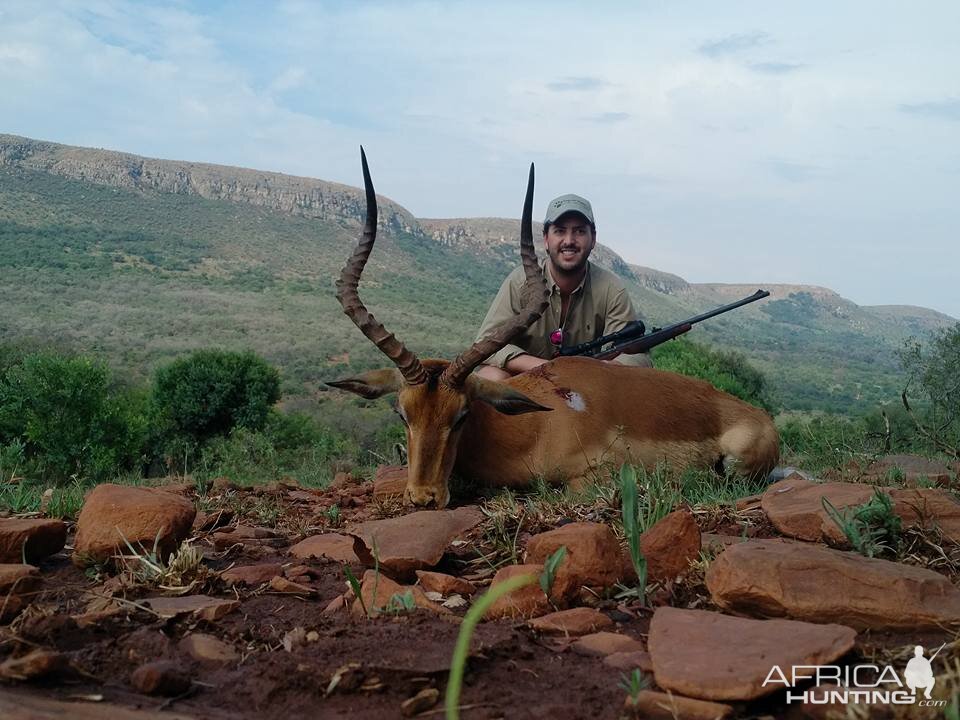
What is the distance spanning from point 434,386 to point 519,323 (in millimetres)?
762

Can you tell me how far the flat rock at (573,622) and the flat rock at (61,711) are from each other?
3.86 feet

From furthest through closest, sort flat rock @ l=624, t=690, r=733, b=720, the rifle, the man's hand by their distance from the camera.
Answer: the rifle → the man's hand → flat rock @ l=624, t=690, r=733, b=720

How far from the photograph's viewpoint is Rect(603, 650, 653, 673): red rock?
8.20 ft

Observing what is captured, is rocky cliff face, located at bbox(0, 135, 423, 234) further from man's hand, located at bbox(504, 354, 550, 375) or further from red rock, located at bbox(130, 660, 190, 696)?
red rock, located at bbox(130, 660, 190, 696)

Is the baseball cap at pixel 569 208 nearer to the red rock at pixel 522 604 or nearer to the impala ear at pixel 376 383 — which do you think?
→ the impala ear at pixel 376 383

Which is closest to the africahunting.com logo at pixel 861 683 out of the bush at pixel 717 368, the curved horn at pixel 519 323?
the curved horn at pixel 519 323

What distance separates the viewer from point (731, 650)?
7.77 feet

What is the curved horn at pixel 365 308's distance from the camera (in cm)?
599

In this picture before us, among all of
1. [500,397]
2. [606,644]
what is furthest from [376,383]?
[606,644]

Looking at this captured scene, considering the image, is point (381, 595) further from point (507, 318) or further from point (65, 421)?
point (65, 421)

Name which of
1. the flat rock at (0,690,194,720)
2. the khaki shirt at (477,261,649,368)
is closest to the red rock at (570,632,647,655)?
the flat rock at (0,690,194,720)

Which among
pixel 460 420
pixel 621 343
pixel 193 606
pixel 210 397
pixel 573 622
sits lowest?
pixel 210 397

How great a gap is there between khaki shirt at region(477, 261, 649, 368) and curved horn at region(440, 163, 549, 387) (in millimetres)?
2014

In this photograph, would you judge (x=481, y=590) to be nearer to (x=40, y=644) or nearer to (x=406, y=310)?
(x=40, y=644)
